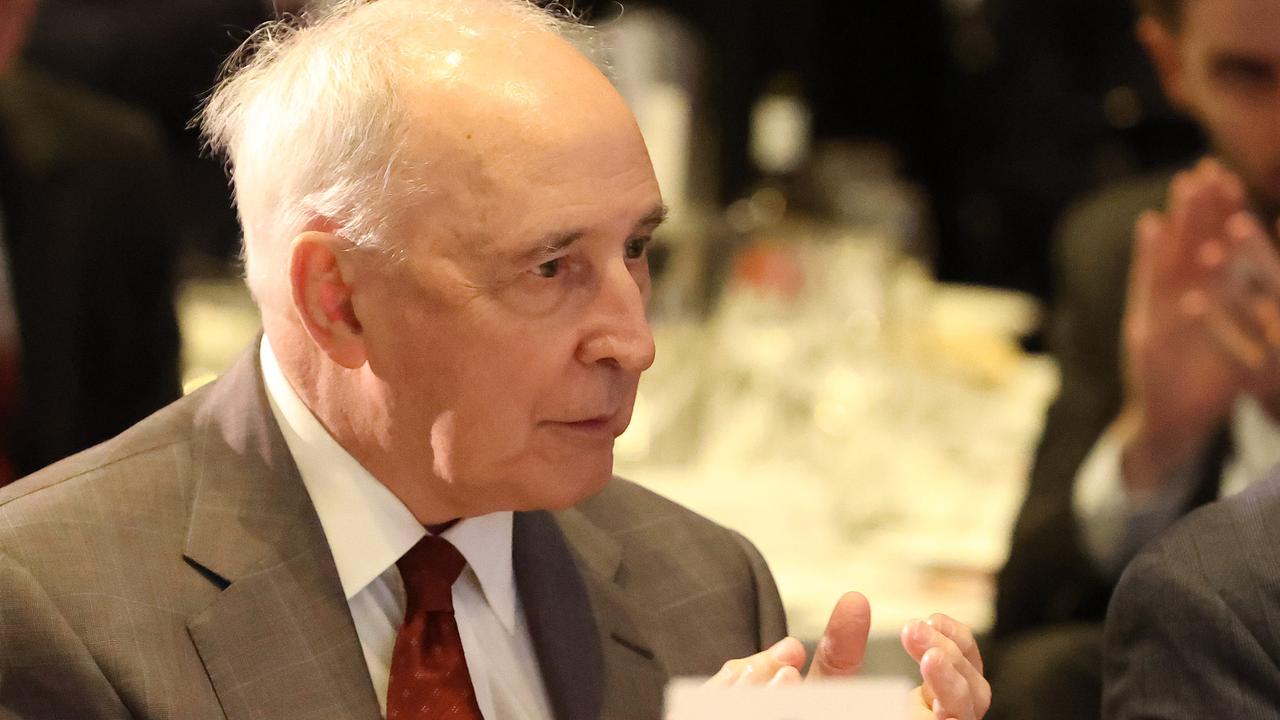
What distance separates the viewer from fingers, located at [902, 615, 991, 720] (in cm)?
127

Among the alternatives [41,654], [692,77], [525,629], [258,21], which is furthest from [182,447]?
[692,77]

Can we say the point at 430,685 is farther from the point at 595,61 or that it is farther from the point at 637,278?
the point at 595,61

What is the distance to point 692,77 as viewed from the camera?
3.93 metres

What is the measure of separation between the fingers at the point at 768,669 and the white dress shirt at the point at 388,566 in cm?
29

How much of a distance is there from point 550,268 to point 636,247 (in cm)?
10

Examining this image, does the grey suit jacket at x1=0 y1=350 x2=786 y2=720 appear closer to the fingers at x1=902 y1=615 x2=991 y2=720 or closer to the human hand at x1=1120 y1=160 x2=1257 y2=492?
the fingers at x1=902 y1=615 x2=991 y2=720

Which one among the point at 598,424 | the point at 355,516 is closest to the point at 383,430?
the point at 355,516

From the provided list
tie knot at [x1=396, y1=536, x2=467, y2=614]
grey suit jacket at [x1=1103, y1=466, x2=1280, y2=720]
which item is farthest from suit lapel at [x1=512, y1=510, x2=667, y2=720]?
grey suit jacket at [x1=1103, y1=466, x2=1280, y2=720]

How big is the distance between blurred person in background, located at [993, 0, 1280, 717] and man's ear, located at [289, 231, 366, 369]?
145cm

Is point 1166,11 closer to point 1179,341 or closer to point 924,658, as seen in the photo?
point 1179,341

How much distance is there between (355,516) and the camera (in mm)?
1421

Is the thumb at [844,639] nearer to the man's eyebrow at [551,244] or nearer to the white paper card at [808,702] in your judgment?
the white paper card at [808,702]

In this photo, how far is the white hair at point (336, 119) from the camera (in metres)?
1.34

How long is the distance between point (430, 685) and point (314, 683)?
106 millimetres
